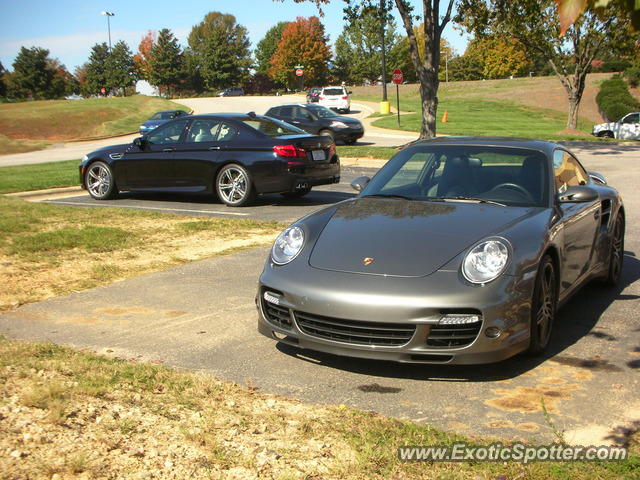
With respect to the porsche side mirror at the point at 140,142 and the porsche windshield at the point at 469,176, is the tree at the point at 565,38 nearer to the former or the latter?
the porsche side mirror at the point at 140,142

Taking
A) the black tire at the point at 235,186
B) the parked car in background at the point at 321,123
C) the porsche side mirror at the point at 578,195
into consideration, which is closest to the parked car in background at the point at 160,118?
the parked car in background at the point at 321,123

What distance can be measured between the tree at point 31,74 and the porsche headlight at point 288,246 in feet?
306

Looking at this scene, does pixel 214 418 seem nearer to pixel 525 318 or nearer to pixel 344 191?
pixel 525 318

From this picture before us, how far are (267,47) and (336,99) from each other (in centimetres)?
7576

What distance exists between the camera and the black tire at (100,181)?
13.9 metres

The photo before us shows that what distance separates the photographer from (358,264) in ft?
15.4

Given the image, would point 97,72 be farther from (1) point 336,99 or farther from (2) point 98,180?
(2) point 98,180

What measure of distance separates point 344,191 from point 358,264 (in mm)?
10457

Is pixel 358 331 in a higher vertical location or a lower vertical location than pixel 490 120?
lower

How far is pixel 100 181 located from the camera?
14008mm

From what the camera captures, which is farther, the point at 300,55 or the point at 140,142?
the point at 300,55

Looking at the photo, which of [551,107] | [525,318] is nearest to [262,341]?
[525,318]

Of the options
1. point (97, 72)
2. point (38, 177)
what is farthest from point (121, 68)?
point (38, 177)

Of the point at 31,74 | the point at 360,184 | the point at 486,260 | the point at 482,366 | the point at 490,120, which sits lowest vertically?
the point at 482,366
